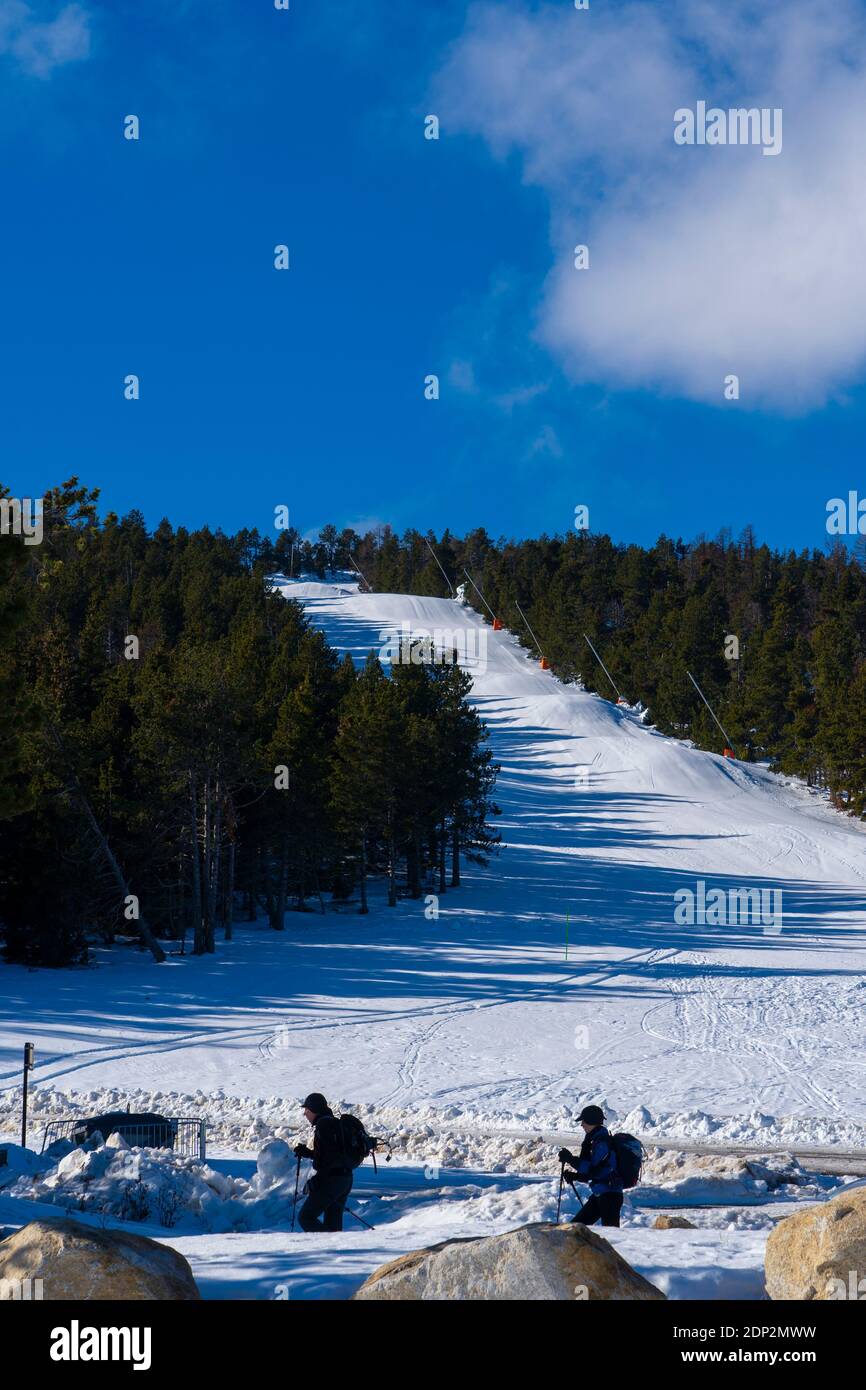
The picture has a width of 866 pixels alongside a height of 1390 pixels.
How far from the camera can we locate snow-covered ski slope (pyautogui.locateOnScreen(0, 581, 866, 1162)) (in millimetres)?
16031

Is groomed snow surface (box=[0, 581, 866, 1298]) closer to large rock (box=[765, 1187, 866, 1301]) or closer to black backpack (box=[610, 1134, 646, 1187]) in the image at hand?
large rock (box=[765, 1187, 866, 1301])

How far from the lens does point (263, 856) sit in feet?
123

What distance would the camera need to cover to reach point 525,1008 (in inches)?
947

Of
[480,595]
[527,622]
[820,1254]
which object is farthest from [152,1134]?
[480,595]

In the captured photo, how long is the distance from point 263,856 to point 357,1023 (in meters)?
15.7

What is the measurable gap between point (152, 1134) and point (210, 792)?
20.1 metres

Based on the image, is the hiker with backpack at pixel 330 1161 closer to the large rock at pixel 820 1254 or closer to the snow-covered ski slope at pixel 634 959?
the large rock at pixel 820 1254

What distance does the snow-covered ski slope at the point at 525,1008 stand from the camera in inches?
631

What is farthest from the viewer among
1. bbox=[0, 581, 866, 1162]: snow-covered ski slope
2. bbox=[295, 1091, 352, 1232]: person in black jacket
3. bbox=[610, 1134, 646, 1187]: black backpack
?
bbox=[0, 581, 866, 1162]: snow-covered ski slope

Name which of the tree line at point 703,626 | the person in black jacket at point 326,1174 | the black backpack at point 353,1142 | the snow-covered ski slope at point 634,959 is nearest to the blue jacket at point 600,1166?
the black backpack at point 353,1142

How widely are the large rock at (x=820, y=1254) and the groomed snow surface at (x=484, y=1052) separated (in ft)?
0.98

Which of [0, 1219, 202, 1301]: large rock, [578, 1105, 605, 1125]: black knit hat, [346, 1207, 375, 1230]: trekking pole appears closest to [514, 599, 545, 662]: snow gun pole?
[346, 1207, 375, 1230]: trekking pole

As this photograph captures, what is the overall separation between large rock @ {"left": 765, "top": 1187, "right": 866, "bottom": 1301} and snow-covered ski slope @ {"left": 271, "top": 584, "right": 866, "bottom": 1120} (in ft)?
31.4
